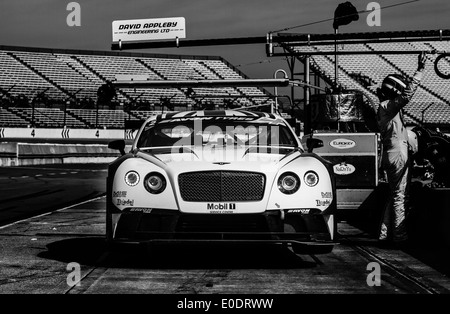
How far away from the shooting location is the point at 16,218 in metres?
10.7

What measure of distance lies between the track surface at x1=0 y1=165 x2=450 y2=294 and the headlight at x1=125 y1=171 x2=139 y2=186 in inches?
21.2

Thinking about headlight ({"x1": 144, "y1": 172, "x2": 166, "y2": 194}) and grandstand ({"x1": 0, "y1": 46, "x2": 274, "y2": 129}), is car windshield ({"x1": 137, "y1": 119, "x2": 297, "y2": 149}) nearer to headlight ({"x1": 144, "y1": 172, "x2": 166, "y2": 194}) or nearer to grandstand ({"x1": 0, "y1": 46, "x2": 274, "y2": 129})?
headlight ({"x1": 144, "y1": 172, "x2": 166, "y2": 194})

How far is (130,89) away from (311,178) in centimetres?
5114

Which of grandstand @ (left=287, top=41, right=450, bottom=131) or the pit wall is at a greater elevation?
grandstand @ (left=287, top=41, right=450, bottom=131)

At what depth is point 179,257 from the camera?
24.0 ft

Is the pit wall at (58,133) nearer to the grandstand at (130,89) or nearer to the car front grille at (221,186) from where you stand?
the grandstand at (130,89)

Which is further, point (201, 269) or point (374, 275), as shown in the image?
point (201, 269)

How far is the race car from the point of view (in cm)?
643

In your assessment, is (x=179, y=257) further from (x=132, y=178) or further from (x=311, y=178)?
(x=311, y=178)

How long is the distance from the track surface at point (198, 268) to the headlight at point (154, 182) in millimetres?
486

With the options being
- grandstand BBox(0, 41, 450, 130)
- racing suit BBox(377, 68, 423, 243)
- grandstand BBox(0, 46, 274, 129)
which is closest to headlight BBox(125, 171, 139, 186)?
racing suit BBox(377, 68, 423, 243)

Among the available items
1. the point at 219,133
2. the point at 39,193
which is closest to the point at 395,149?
the point at 219,133
